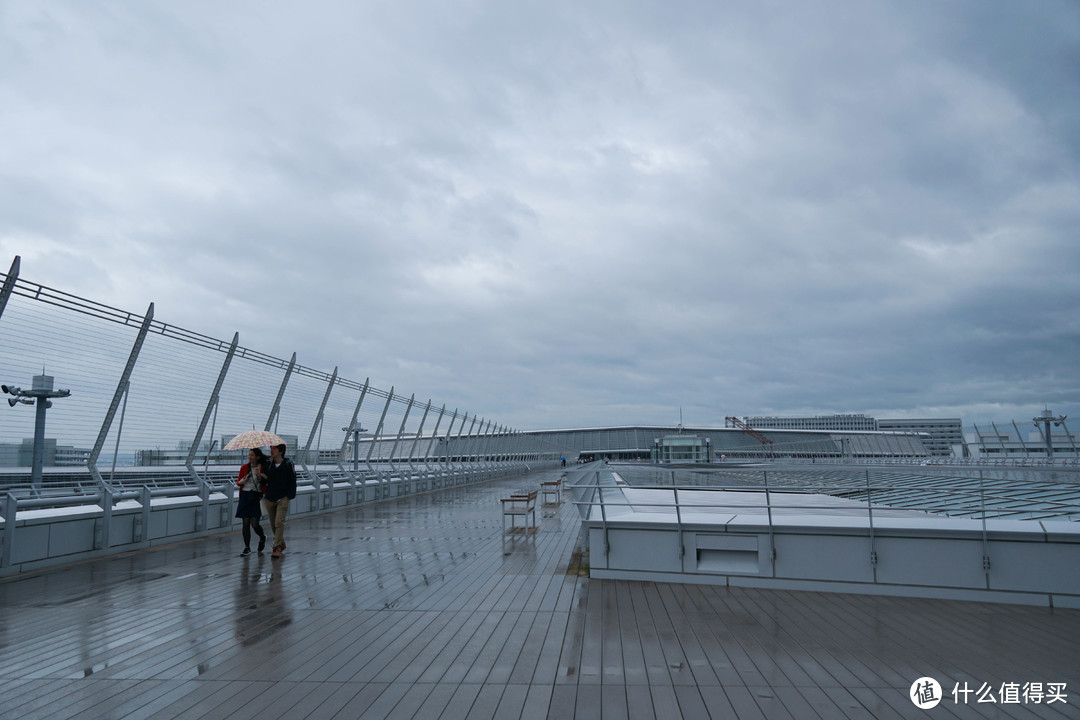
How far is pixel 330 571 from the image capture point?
717 cm

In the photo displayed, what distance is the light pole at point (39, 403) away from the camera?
307 inches

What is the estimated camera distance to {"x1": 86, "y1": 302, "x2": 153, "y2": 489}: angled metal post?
8.76 metres

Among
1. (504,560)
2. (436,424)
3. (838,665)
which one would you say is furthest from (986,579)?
(436,424)

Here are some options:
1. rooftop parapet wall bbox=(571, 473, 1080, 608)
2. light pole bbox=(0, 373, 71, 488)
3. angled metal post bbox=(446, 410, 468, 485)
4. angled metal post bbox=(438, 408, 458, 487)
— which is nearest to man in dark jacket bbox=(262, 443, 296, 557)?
light pole bbox=(0, 373, 71, 488)

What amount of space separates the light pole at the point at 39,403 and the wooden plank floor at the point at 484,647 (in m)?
1.76

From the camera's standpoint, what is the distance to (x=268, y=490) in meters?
8.12

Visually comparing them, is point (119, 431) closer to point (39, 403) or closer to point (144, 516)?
point (39, 403)

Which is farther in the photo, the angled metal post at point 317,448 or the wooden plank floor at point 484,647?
the angled metal post at point 317,448

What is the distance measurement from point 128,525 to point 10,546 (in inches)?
66.7

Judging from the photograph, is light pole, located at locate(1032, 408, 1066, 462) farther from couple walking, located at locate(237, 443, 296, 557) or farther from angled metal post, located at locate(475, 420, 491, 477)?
couple walking, located at locate(237, 443, 296, 557)

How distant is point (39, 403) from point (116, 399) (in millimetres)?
1167

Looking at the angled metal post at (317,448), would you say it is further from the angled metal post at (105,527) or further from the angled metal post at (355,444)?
the angled metal post at (105,527)

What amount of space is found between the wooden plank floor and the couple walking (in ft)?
2.91

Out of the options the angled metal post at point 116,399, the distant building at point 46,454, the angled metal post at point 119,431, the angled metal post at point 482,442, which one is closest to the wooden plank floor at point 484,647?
the distant building at point 46,454
